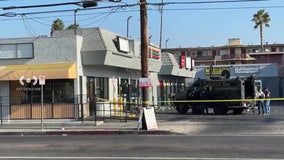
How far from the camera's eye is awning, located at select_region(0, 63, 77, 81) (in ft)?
84.0

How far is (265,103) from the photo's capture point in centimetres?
3062

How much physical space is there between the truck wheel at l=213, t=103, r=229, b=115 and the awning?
374 inches

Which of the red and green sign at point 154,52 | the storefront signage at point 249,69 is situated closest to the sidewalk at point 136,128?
the red and green sign at point 154,52

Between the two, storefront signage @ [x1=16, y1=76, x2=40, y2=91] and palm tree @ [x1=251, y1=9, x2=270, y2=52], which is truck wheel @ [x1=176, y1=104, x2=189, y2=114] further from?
palm tree @ [x1=251, y1=9, x2=270, y2=52]

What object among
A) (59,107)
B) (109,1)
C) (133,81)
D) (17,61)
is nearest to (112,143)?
(109,1)

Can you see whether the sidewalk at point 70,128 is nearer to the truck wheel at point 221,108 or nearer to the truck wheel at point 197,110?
the truck wheel at point 221,108

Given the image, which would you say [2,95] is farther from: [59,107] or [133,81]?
[133,81]

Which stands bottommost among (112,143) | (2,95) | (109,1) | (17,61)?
(112,143)

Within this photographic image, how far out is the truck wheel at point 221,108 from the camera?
30177mm

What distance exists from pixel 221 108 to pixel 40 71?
1142 centimetres

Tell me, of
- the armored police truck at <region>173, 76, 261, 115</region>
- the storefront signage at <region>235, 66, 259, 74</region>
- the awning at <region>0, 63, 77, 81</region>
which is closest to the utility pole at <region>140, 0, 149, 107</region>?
the awning at <region>0, 63, 77, 81</region>

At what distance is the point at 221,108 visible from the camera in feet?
99.6

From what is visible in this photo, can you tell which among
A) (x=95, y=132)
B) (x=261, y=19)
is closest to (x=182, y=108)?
(x=95, y=132)

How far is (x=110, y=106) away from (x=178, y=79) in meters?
24.4
